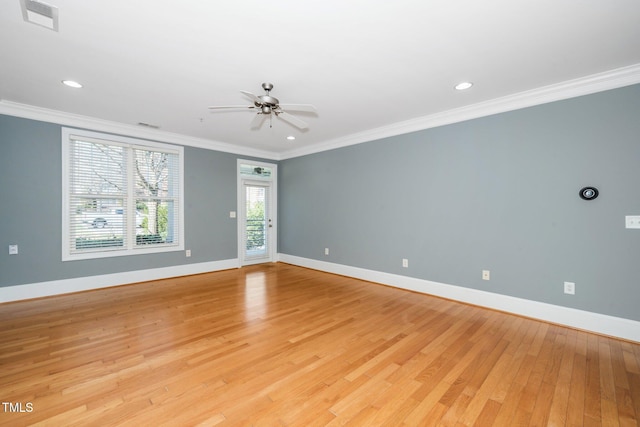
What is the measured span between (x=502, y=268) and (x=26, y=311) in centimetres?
599

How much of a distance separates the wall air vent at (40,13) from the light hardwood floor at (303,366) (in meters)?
2.67

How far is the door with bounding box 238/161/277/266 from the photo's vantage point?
601 cm

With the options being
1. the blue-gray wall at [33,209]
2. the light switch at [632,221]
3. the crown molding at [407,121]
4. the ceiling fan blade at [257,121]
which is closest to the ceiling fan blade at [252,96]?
the ceiling fan blade at [257,121]

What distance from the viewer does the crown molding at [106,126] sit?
3641mm

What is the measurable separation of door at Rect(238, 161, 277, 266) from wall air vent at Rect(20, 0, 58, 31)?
3924 millimetres

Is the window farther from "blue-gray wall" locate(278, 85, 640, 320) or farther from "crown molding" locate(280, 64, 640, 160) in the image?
"crown molding" locate(280, 64, 640, 160)

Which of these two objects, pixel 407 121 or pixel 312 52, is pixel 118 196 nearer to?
pixel 312 52

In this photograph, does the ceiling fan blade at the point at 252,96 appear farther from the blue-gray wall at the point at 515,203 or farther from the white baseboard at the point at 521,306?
the white baseboard at the point at 521,306

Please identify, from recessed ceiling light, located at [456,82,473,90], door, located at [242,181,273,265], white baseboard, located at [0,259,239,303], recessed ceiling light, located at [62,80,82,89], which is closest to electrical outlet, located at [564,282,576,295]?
recessed ceiling light, located at [456,82,473,90]

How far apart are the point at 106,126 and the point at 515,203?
19.9 feet

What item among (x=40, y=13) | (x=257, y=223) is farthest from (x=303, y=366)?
(x=257, y=223)

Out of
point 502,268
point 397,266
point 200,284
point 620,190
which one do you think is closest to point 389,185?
point 397,266

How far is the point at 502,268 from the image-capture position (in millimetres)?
3371

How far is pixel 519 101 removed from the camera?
10.6 feet
